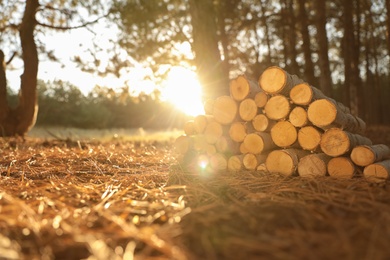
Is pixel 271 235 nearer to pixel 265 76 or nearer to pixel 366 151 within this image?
pixel 366 151

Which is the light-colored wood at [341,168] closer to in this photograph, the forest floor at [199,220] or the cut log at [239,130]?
the forest floor at [199,220]

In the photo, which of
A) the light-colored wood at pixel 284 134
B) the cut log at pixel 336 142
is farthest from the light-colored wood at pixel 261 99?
the cut log at pixel 336 142

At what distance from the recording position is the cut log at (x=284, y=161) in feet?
12.2

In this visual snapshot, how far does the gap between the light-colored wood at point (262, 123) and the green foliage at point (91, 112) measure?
14835 mm

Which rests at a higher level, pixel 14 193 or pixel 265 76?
pixel 265 76

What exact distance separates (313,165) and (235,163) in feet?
3.00

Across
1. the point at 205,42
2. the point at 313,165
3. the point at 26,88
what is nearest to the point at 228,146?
the point at 313,165

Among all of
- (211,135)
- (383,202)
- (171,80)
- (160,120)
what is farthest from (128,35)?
(160,120)

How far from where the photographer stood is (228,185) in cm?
335

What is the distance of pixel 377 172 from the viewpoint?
132 inches

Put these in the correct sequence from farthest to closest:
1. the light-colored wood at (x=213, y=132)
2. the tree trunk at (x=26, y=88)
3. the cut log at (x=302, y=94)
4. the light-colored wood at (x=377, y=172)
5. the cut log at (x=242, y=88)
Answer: the tree trunk at (x=26, y=88)
the light-colored wood at (x=213, y=132)
the cut log at (x=242, y=88)
the cut log at (x=302, y=94)
the light-colored wood at (x=377, y=172)

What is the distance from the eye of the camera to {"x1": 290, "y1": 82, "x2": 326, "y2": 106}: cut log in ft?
12.2

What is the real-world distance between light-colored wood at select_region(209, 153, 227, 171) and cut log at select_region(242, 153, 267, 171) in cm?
26

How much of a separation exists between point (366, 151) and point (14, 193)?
10.4 feet
